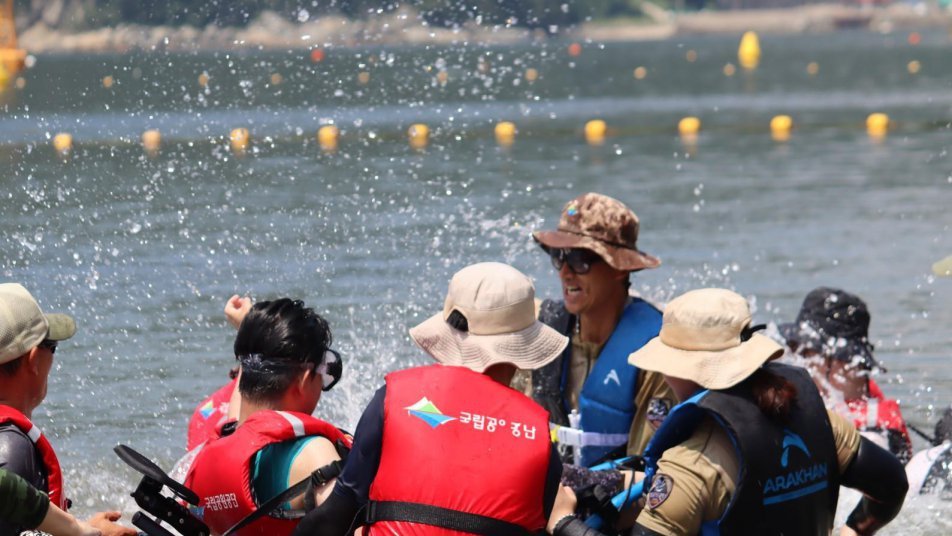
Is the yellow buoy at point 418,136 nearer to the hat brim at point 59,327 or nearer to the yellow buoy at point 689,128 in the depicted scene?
the yellow buoy at point 689,128

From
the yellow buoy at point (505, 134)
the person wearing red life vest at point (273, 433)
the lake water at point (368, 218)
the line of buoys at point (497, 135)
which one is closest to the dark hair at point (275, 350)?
the person wearing red life vest at point (273, 433)

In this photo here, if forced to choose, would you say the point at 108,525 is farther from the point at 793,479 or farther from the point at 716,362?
the point at 793,479

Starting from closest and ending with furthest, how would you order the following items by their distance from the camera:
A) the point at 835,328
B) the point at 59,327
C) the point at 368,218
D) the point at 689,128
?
the point at 59,327 → the point at 835,328 → the point at 368,218 → the point at 689,128

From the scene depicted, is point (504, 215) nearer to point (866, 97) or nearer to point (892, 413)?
point (892, 413)

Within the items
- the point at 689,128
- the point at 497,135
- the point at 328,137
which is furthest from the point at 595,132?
the point at 328,137

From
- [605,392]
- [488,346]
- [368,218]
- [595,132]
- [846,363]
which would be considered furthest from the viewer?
[595,132]

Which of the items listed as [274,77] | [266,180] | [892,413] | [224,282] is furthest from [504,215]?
[274,77]

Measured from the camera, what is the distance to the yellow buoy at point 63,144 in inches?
952

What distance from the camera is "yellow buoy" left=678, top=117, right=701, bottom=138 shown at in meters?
29.2

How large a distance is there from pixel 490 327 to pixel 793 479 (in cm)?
94

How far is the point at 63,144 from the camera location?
2473 cm

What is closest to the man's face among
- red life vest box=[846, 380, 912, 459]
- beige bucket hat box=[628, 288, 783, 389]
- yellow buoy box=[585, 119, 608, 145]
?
beige bucket hat box=[628, 288, 783, 389]

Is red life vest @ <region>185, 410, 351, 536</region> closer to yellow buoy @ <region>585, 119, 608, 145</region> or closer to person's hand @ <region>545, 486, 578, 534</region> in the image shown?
person's hand @ <region>545, 486, 578, 534</region>

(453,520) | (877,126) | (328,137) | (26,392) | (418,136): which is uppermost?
(26,392)
